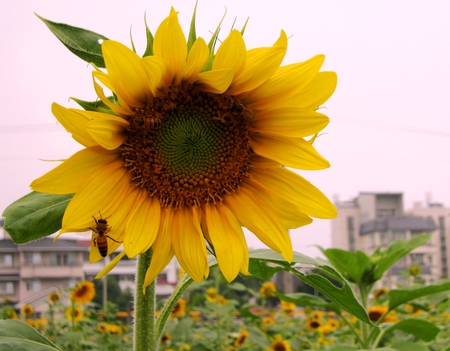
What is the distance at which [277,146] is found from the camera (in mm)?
1329

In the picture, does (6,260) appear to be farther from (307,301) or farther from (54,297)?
(307,301)

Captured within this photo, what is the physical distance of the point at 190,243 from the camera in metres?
1.27

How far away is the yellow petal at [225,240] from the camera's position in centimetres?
121

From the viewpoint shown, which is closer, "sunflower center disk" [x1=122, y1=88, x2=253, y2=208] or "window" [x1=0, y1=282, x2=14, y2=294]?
"sunflower center disk" [x1=122, y1=88, x2=253, y2=208]

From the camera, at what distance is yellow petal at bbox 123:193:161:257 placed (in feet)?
3.89

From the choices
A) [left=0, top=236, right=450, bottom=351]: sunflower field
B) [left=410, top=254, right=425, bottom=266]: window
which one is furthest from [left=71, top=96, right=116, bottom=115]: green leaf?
[left=410, top=254, right=425, bottom=266]: window

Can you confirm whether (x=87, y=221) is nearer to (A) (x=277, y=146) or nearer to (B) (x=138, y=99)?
(B) (x=138, y=99)

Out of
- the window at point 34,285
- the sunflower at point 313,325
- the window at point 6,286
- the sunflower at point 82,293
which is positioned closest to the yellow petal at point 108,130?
the sunflower at point 82,293

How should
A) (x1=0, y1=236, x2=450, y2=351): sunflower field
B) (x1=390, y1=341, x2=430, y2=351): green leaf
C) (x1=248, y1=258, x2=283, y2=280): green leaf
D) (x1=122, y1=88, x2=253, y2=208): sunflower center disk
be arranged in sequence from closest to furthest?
(x1=122, y1=88, x2=253, y2=208): sunflower center disk → (x1=248, y1=258, x2=283, y2=280): green leaf → (x1=390, y1=341, x2=430, y2=351): green leaf → (x1=0, y1=236, x2=450, y2=351): sunflower field

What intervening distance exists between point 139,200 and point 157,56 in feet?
1.23

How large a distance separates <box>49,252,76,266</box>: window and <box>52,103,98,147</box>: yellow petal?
31.8 ft

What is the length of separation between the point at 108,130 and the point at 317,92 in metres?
0.47

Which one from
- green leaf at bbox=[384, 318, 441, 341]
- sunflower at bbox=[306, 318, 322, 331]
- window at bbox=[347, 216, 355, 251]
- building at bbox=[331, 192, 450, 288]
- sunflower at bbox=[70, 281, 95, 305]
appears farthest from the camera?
window at bbox=[347, 216, 355, 251]

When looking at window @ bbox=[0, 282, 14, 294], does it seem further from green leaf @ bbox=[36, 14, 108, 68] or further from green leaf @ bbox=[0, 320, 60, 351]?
green leaf @ bbox=[36, 14, 108, 68]
